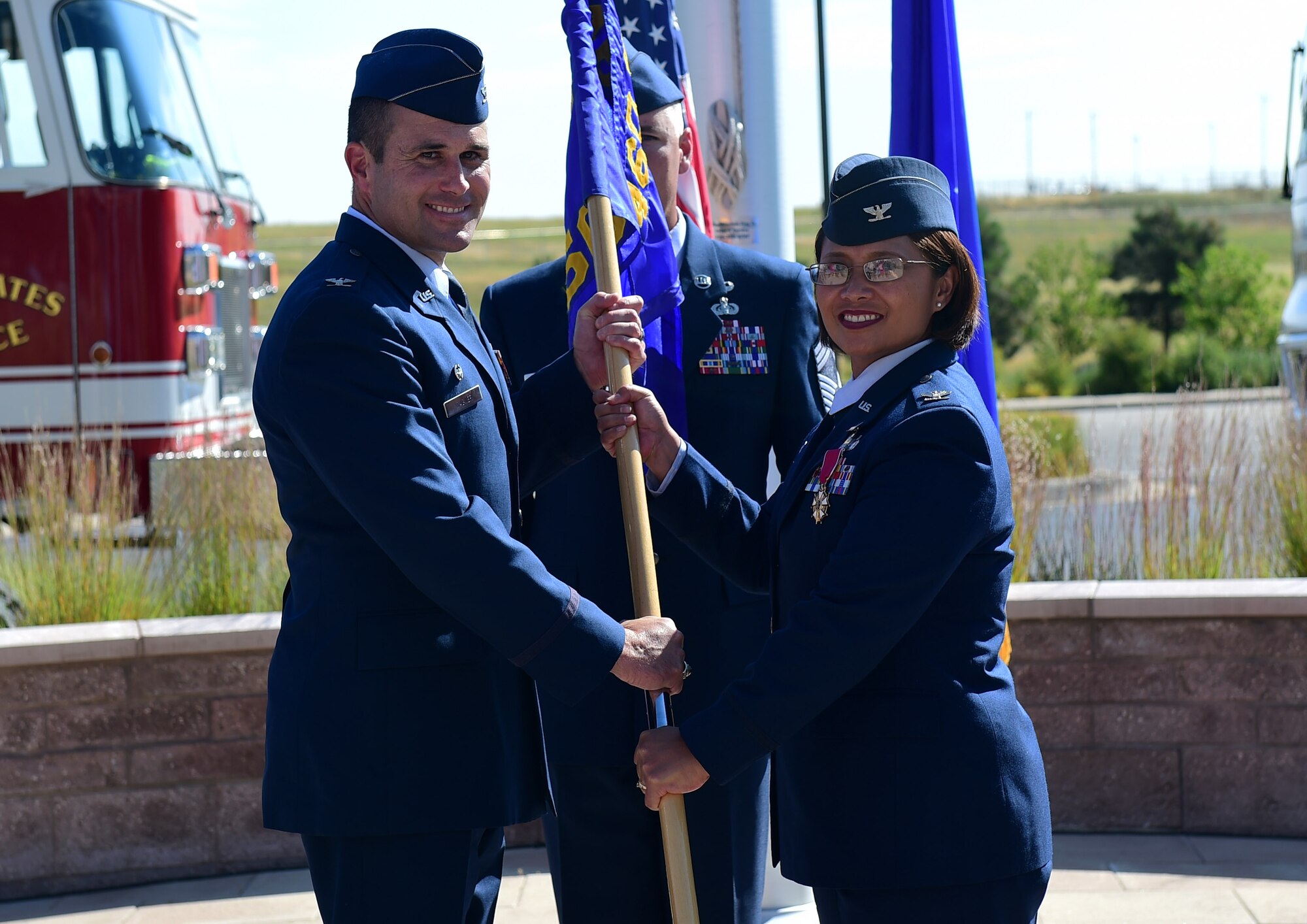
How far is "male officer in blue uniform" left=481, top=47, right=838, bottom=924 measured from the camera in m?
3.30

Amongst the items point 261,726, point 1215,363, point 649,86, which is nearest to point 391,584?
point 649,86

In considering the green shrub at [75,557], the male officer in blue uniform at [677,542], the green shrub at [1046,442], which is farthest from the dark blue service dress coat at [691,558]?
the green shrub at [1046,442]

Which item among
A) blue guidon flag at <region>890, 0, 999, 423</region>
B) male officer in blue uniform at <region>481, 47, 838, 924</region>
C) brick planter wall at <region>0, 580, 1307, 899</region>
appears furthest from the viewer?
brick planter wall at <region>0, 580, 1307, 899</region>

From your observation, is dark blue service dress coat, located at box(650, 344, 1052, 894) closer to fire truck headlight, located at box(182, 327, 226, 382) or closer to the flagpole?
the flagpole

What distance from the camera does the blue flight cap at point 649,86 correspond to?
3.44 metres

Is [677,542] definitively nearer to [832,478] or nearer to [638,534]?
[638,534]

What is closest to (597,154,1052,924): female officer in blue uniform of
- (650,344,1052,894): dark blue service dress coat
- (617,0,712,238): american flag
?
(650,344,1052,894): dark blue service dress coat

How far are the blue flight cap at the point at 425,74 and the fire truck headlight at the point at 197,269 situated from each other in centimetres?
666

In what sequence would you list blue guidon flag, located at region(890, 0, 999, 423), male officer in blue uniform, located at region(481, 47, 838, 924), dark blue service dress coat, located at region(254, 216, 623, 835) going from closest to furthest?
dark blue service dress coat, located at region(254, 216, 623, 835) → male officer in blue uniform, located at region(481, 47, 838, 924) → blue guidon flag, located at region(890, 0, 999, 423)

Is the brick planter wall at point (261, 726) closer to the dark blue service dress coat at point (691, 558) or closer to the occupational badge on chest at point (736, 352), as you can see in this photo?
the dark blue service dress coat at point (691, 558)

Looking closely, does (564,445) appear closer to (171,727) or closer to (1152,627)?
(171,727)

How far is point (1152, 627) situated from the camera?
16.2 feet

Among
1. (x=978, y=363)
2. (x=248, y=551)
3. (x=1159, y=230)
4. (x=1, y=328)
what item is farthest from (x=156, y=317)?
(x=1159, y=230)

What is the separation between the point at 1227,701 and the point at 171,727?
3447mm
